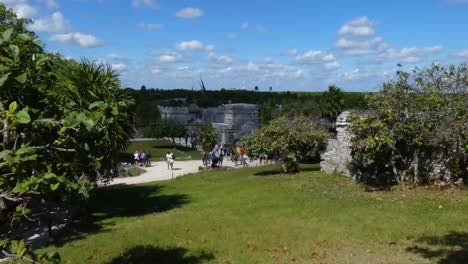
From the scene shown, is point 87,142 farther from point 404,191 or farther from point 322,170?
point 322,170

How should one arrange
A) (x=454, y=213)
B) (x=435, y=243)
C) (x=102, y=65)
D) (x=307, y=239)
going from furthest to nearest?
1. (x=102, y=65)
2. (x=454, y=213)
3. (x=307, y=239)
4. (x=435, y=243)

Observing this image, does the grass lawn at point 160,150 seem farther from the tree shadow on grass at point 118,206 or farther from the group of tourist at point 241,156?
the tree shadow on grass at point 118,206

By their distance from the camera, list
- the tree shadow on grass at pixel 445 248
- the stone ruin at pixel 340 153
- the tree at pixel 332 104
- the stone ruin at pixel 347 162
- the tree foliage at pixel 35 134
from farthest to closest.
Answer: the tree at pixel 332 104 → the stone ruin at pixel 340 153 → the stone ruin at pixel 347 162 → the tree shadow on grass at pixel 445 248 → the tree foliage at pixel 35 134

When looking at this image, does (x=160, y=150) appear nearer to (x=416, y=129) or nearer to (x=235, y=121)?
(x=235, y=121)

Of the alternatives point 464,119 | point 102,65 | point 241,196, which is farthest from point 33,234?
point 464,119

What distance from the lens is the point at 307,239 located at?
1003cm

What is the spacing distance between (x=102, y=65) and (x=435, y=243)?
11.2 meters

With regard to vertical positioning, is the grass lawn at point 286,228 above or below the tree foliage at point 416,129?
below

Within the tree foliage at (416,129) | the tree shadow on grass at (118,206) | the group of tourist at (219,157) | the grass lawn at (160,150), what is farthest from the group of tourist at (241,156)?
the tree foliage at (416,129)

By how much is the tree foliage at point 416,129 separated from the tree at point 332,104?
38.5 metres

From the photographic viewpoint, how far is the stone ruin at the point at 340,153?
18.1 m

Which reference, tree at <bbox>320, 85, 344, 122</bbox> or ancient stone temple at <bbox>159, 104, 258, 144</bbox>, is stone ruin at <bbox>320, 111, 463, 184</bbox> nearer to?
ancient stone temple at <bbox>159, 104, 258, 144</bbox>

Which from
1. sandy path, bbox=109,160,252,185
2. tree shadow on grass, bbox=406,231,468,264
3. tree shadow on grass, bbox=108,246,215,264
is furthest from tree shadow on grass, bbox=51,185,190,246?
tree shadow on grass, bbox=406,231,468,264

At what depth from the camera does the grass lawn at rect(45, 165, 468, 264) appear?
8.95 meters
